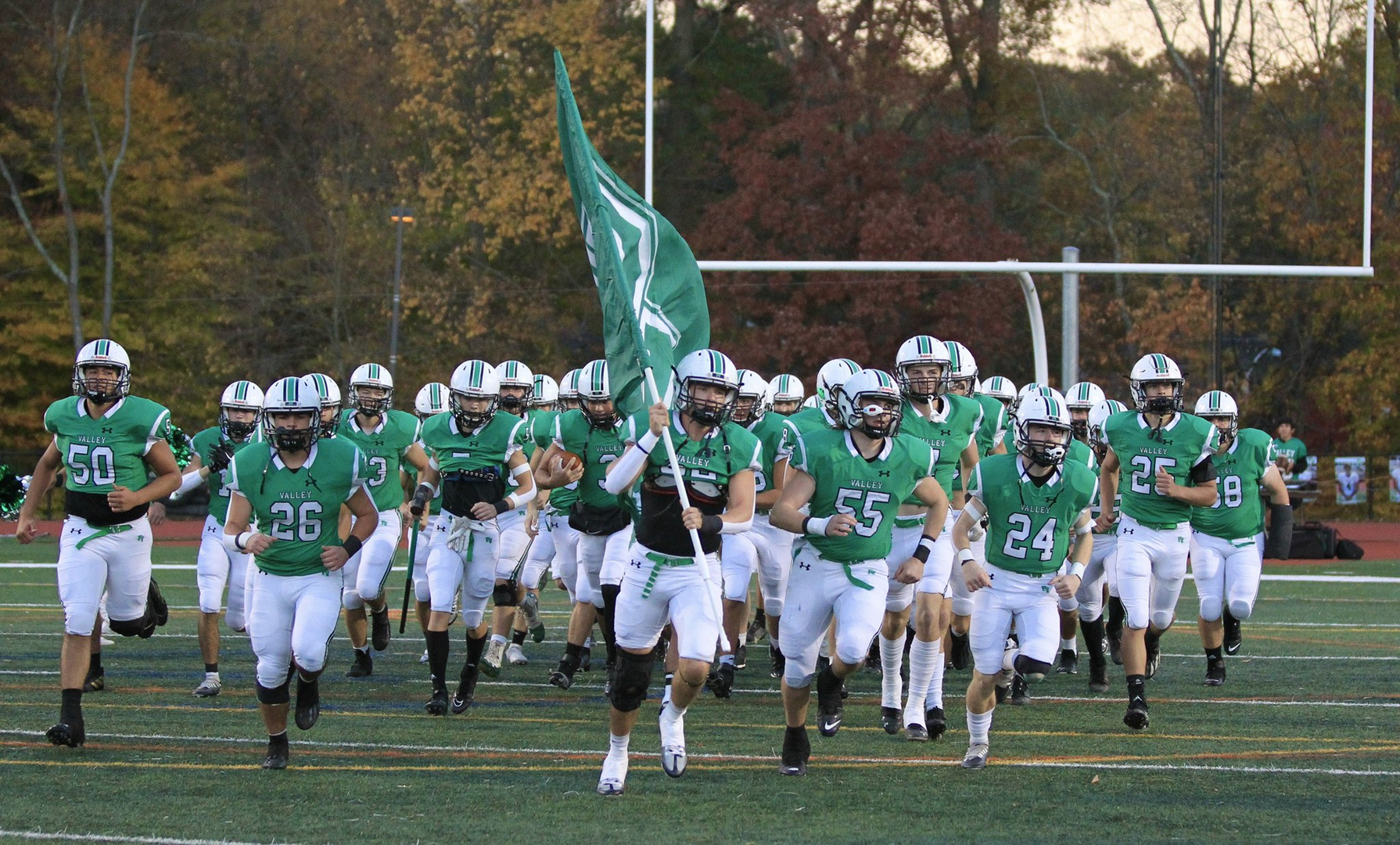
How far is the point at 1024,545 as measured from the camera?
8.43m

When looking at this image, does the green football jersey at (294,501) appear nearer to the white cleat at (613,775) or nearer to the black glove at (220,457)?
the white cleat at (613,775)

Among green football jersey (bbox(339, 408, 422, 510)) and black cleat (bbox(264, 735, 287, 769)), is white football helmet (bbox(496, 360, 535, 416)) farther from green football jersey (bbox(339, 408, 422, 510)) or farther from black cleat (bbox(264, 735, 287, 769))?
black cleat (bbox(264, 735, 287, 769))

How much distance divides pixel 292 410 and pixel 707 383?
1887 millimetres

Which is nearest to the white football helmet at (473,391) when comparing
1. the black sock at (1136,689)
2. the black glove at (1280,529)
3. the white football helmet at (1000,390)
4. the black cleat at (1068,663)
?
the white football helmet at (1000,390)

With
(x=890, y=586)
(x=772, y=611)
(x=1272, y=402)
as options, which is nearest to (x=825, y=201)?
(x=1272, y=402)

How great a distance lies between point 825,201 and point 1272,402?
933cm

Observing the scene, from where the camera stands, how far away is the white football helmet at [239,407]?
1153cm

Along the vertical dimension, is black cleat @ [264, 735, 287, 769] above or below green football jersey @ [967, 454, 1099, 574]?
below

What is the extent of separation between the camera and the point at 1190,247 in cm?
3341

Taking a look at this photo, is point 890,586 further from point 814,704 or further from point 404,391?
point 404,391

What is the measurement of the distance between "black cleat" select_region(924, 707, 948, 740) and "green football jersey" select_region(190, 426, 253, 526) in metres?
4.83

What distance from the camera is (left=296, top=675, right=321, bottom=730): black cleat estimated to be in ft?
27.6

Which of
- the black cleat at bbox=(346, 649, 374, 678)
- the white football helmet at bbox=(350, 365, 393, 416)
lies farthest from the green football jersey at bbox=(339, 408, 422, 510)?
the black cleat at bbox=(346, 649, 374, 678)

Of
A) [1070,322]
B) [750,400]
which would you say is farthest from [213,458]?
[1070,322]
